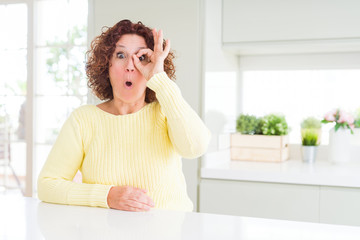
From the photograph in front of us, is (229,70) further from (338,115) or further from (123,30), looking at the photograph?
(123,30)

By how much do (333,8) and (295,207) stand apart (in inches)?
42.3

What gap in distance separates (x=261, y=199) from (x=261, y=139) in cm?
49

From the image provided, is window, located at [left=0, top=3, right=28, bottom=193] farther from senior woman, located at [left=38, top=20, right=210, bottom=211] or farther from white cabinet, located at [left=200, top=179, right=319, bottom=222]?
senior woman, located at [left=38, top=20, right=210, bottom=211]

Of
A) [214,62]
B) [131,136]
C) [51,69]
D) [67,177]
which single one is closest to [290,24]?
[214,62]

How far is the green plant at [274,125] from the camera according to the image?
2576 mm

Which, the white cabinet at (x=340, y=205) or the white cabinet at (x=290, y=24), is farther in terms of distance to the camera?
the white cabinet at (x=290, y=24)

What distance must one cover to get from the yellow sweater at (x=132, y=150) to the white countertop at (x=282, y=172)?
0.90 metres

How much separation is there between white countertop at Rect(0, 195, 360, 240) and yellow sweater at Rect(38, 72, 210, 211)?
0.52 feet

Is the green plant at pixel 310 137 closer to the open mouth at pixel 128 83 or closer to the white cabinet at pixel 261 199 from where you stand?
the white cabinet at pixel 261 199

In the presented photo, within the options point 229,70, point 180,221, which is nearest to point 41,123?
point 229,70

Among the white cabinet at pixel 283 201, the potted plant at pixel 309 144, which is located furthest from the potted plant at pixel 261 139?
the white cabinet at pixel 283 201

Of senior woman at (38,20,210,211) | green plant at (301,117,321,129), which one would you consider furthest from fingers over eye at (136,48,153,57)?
green plant at (301,117,321,129)

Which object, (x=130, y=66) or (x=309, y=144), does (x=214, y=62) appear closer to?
(x=309, y=144)

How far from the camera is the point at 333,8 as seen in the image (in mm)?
2246
